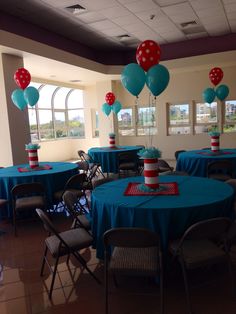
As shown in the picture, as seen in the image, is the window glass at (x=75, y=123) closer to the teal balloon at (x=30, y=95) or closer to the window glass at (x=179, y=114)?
the window glass at (x=179, y=114)

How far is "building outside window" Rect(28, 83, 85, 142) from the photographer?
34.5ft

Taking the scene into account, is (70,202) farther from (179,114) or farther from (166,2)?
(179,114)

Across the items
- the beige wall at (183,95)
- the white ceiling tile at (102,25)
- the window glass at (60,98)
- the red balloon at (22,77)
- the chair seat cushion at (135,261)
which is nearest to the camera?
the chair seat cushion at (135,261)

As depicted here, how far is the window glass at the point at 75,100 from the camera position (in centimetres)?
1201

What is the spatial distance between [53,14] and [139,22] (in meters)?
1.96

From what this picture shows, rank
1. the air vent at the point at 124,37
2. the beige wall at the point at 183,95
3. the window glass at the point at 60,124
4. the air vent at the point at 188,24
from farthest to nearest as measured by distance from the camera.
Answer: the window glass at the point at 60,124
the beige wall at the point at 183,95
the air vent at the point at 124,37
the air vent at the point at 188,24

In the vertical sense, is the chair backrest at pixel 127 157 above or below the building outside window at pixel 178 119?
below

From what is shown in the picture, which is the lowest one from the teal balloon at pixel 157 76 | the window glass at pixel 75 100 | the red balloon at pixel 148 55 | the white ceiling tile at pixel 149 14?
the teal balloon at pixel 157 76

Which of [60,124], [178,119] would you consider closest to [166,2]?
[178,119]

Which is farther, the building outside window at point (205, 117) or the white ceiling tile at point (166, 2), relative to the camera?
the building outside window at point (205, 117)

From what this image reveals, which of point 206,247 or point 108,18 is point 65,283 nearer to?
point 206,247

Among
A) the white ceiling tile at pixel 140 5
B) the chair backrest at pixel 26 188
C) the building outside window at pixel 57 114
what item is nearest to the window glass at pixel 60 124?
the building outside window at pixel 57 114

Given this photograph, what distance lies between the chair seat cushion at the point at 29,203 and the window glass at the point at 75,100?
8.44m

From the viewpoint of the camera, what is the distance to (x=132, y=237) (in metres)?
1.94
